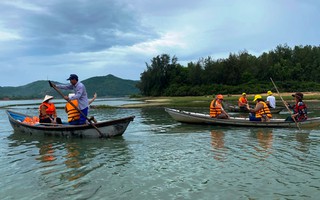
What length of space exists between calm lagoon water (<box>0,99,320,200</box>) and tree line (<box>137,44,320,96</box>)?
6113 centimetres

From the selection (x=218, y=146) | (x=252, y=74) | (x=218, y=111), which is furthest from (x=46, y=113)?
(x=252, y=74)

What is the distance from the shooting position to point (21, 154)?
39.0ft

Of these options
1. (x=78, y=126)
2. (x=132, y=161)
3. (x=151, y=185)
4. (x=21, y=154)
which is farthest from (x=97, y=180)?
(x=78, y=126)

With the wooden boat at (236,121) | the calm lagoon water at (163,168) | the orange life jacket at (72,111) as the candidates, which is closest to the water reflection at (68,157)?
the calm lagoon water at (163,168)

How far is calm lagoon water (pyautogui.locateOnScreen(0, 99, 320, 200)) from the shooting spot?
7.13m

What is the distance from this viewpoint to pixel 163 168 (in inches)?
361

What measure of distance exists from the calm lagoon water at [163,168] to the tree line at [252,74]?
6113cm

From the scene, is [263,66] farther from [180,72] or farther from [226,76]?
[180,72]

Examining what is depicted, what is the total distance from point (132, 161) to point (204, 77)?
80.1 meters

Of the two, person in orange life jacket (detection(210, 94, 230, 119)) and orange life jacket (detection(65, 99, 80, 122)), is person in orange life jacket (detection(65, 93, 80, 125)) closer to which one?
orange life jacket (detection(65, 99, 80, 122))

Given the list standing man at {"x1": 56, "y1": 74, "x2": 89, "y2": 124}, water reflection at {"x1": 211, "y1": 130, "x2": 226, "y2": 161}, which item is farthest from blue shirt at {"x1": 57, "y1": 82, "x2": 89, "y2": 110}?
water reflection at {"x1": 211, "y1": 130, "x2": 226, "y2": 161}

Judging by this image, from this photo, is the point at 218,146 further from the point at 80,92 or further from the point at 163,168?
the point at 80,92

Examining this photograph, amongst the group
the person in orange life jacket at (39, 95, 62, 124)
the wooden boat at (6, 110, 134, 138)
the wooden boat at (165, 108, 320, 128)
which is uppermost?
the person in orange life jacket at (39, 95, 62, 124)

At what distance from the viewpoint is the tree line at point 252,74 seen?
246 feet
